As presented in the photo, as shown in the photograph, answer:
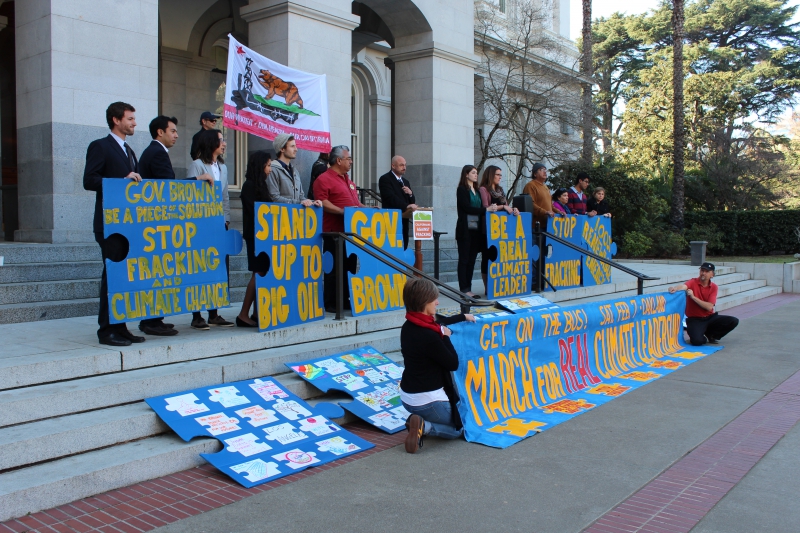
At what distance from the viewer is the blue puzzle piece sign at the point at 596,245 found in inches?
461

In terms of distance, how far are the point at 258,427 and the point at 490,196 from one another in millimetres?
6092

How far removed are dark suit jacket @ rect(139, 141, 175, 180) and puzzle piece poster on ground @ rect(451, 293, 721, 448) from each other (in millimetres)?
3005

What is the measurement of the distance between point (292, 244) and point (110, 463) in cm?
304

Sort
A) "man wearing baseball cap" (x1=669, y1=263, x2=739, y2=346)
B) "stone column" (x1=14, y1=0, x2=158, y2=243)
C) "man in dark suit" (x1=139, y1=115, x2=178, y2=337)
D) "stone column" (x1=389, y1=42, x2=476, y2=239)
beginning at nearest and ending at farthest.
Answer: "man in dark suit" (x1=139, y1=115, x2=178, y2=337), "stone column" (x1=14, y1=0, x2=158, y2=243), "man wearing baseball cap" (x1=669, y1=263, x2=739, y2=346), "stone column" (x1=389, y1=42, x2=476, y2=239)

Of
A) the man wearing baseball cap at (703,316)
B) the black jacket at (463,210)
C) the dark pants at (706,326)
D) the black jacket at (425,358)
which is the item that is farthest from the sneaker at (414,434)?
the dark pants at (706,326)

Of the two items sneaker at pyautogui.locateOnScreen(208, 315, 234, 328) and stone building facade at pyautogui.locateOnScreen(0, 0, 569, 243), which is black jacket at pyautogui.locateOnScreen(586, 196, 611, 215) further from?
sneaker at pyautogui.locateOnScreen(208, 315, 234, 328)

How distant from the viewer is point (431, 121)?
14539 millimetres

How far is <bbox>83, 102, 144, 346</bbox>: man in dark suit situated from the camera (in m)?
5.66

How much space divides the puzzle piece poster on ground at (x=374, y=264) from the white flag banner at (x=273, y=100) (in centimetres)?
237

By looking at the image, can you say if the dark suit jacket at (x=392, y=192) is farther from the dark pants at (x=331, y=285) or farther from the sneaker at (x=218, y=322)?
the sneaker at (x=218, y=322)

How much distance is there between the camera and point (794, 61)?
3847 centimetres

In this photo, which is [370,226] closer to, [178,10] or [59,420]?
[59,420]

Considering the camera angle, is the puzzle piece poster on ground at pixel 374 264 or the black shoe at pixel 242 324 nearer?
the black shoe at pixel 242 324

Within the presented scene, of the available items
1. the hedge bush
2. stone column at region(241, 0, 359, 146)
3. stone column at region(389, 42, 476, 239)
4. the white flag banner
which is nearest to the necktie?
the white flag banner
